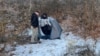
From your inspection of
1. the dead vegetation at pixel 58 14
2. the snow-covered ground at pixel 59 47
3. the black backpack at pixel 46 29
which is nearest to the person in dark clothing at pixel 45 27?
the black backpack at pixel 46 29

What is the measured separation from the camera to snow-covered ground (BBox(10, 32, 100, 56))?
6.86 metres

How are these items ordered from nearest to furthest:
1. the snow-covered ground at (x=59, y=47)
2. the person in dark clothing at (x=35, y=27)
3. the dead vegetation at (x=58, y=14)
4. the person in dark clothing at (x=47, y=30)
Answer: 1. the snow-covered ground at (x=59, y=47)
2. the person in dark clothing at (x=35, y=27)
3. the person in dark clothing at (x=47, y=30)
4. the dead vegetation at (x=58, y=14)

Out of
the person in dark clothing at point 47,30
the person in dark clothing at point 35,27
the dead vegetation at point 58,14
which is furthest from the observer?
the dead vegetation at point 58,14

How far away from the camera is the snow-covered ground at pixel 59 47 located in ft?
22.5

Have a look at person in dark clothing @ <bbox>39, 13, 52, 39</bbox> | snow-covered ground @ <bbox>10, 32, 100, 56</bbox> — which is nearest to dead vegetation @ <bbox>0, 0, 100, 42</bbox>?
snow-covered ground @ <bbox>10, 32, 100, 56</bbox>

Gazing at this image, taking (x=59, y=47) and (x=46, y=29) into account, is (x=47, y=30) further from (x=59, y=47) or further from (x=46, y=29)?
(x=59, y=47)

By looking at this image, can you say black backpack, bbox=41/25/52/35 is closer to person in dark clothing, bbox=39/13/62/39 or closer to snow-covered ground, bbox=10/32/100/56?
person in dark clothing, bbox=39/13/62/39

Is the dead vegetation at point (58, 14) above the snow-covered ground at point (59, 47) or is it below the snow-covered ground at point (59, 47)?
above

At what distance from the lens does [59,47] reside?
7434 mm

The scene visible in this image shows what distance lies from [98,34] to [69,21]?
1.72 m

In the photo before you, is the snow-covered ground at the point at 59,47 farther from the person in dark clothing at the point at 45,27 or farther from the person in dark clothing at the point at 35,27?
the person in dark clothing at the point at 45,27

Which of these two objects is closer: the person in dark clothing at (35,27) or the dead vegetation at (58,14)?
the person in dark clothing at (35,27)

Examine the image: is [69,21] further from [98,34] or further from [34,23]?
[34,23]

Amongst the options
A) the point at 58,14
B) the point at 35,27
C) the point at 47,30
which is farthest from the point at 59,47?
the point at 58,14
